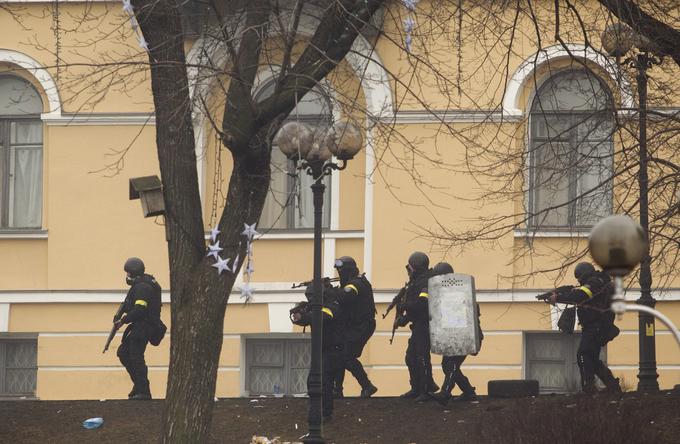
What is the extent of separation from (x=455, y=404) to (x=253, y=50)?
6121 mm

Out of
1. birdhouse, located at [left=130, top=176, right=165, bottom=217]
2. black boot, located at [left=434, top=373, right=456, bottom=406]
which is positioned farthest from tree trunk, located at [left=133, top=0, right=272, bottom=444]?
black boot, located at [left=434, top=373, right=456, bottom=406]

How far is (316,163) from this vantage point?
63.4ft

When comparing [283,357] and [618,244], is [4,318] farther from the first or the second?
[618,244]

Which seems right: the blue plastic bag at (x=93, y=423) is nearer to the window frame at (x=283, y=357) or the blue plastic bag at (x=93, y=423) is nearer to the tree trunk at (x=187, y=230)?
the tree trunk at (x=187, y=230)

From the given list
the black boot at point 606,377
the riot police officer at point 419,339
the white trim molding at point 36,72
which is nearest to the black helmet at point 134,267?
the riot police officer at point 419,339

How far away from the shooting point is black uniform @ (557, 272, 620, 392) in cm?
2022

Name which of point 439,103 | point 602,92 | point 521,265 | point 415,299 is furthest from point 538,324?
point 602,92

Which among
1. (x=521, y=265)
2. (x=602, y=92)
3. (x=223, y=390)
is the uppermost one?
(x=602, y=92)

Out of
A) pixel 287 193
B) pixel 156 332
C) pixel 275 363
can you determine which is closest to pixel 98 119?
pixel 287 193

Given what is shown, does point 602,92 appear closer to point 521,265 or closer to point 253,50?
point 253,50

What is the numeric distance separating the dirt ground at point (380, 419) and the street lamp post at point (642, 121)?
122 centimetres

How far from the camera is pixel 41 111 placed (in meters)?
27.7

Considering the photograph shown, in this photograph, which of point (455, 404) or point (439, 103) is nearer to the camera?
point (455, 404)

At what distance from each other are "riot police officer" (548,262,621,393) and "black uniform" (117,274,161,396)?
5.22m
